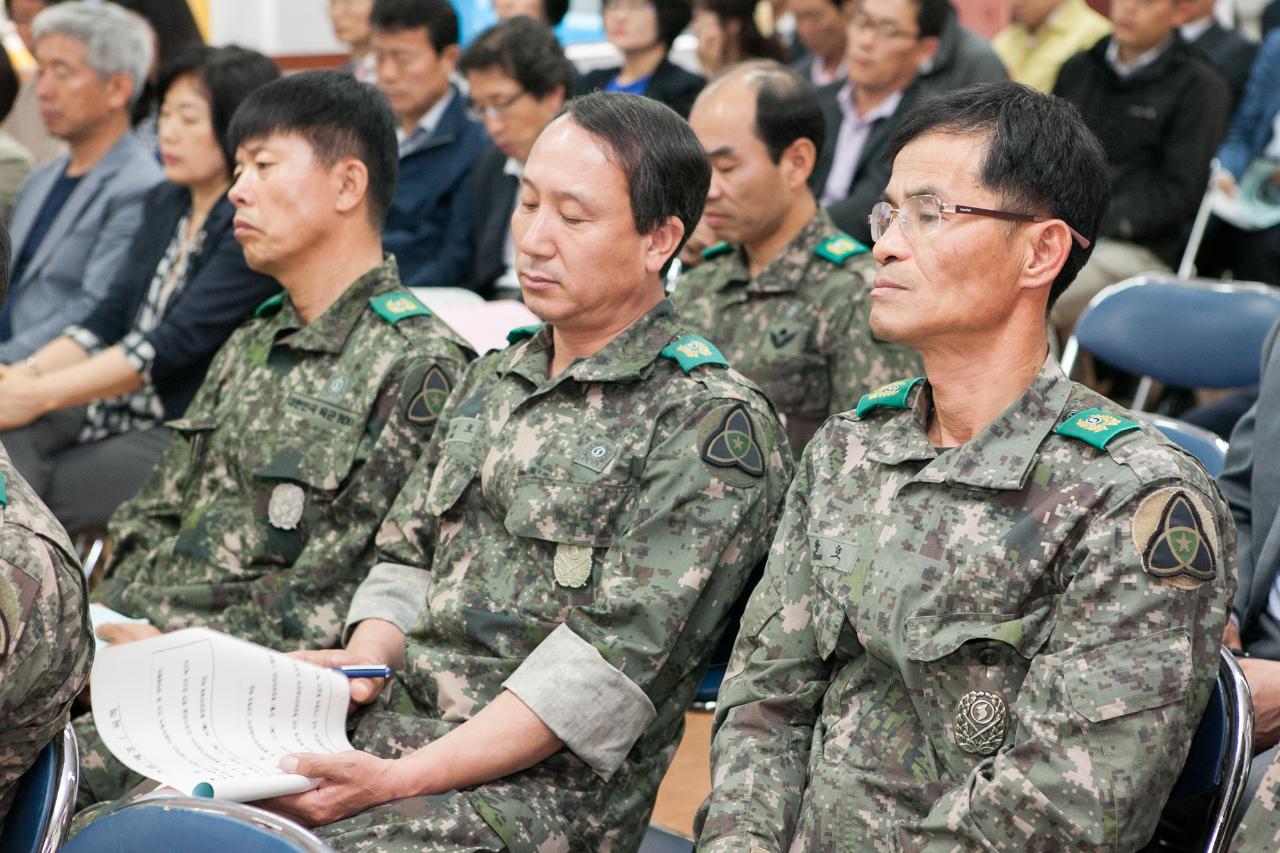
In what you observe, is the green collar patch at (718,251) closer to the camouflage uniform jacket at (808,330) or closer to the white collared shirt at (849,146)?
the camouflage uniform jacket at (808,330)

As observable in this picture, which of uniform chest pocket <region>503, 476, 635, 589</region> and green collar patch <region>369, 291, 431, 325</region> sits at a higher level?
green collar patch <region>369, 291, 431, 325</region>

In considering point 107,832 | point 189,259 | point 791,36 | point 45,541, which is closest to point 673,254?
point 45,541

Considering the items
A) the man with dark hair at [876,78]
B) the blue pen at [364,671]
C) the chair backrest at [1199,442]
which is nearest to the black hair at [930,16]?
the man with dark hair at [876,78]

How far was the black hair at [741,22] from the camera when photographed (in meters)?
4.98

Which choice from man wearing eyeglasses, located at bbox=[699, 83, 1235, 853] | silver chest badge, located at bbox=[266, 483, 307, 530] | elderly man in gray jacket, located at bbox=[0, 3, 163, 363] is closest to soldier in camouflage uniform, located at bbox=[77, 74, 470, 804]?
silver chest badge, located at bbox=[266, 483, 307, 530]

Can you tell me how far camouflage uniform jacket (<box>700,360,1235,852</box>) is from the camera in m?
1.41

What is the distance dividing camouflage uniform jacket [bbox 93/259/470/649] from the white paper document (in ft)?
1.20

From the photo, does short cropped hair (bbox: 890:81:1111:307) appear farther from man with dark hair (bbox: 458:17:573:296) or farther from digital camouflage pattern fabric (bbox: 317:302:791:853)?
man with dark hair (bbox: 458:17:573:296)

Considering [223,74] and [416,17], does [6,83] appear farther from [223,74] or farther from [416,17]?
[223,74]

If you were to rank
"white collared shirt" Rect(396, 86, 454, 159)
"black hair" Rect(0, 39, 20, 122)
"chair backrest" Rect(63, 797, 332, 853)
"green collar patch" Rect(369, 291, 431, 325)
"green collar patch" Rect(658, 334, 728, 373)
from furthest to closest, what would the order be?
"white collared shirt" Rect(396, 86, 454, 159), "black hair" Rect(0, 39, 20, 122), "green collar patch" Rect(369, 291, 431, 325), "green collar patch" Rect(658, 334, 728, 373), "chair backrest" Rect(63, 797, 332, 853)

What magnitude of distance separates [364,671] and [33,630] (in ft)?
1.88

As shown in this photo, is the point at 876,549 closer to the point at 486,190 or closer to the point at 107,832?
the point at 107,832

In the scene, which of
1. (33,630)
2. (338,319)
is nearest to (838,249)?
(338,319)

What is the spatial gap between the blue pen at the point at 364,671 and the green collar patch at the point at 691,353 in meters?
0.59
